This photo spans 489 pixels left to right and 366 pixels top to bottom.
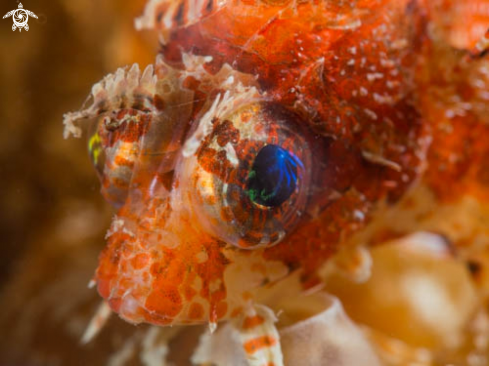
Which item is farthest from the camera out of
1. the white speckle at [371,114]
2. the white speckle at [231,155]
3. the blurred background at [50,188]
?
the blurred background at [50,188]

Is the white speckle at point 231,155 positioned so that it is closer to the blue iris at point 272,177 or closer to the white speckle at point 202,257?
the blue iris at point 272,177

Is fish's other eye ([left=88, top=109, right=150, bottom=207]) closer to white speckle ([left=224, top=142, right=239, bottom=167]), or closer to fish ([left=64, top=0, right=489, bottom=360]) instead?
fish ([left=64, top=0, right=489, bottom=360])

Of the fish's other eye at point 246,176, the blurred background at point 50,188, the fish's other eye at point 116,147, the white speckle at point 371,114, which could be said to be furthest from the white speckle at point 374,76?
the blurred background at point 50,188

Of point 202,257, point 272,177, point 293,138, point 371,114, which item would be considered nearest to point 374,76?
point 371,114

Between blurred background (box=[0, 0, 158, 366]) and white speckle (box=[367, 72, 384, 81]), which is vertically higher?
white speckle (box=[367, 72, 384, 81])

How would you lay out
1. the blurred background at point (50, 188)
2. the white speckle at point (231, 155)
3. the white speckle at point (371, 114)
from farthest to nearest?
the blurred background at point (50, 188), the white speckle at point (371, 114), the white speckle at point (231, 155)

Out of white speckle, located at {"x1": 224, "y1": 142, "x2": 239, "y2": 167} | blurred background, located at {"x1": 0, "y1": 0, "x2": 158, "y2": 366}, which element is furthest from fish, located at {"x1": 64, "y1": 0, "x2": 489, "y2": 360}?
blurred background, located at {"x1": 0, "y1": 0, "x2": 158, "y2": 366}

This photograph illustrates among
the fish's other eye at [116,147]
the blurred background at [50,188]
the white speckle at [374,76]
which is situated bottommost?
the blurred background at [50,188]
